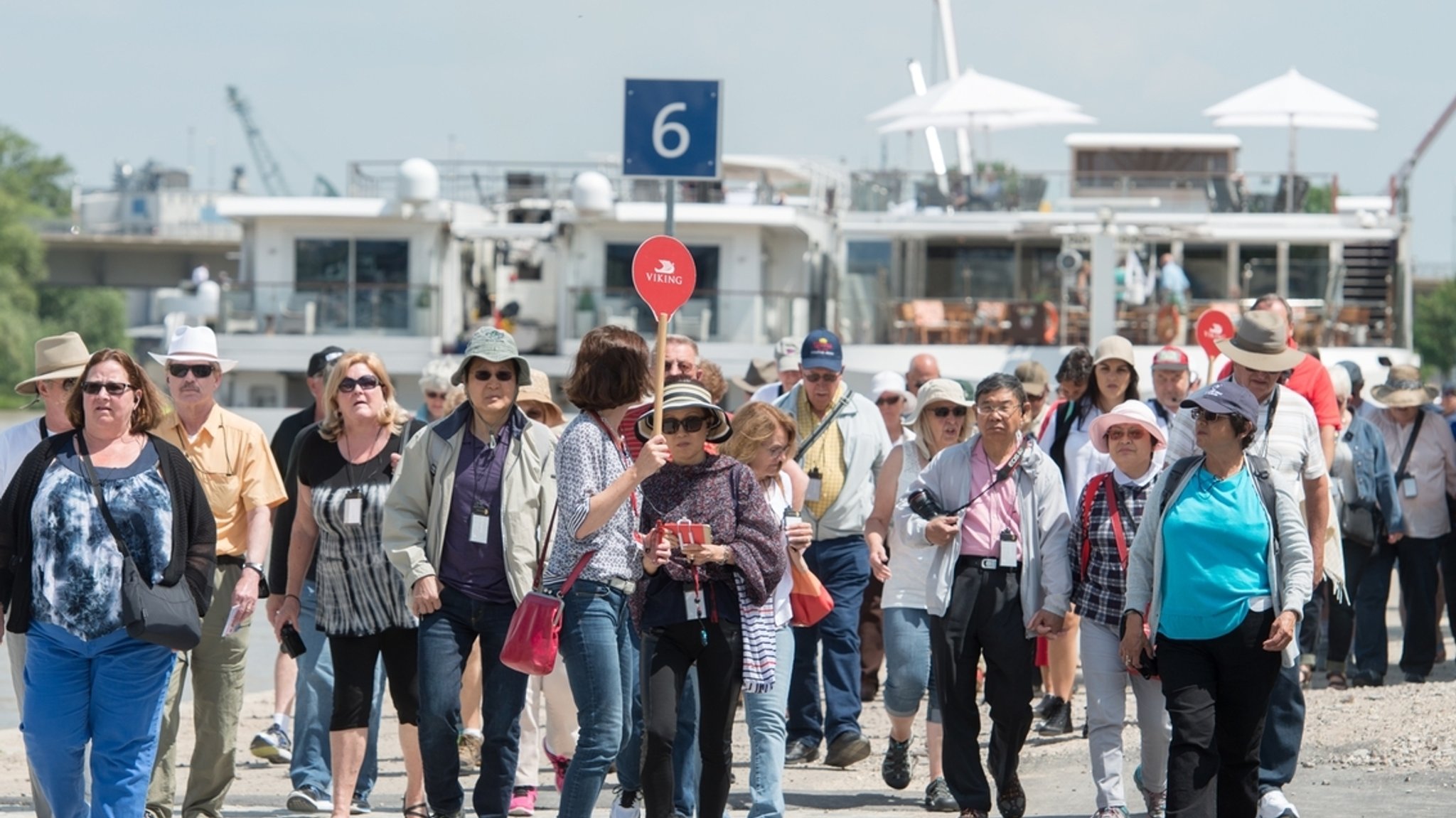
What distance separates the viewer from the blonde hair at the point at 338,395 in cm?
830

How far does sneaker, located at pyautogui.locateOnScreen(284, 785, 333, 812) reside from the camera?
29.6 ft

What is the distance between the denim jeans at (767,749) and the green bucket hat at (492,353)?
1.51 meters

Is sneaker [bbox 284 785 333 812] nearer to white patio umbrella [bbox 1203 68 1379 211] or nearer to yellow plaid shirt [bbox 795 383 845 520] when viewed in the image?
yellow plaid shirt [bbox 795 383 845 520]

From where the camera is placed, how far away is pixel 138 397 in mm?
7184

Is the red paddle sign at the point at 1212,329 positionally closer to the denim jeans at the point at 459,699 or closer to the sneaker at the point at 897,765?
the sneaker at the point at 897,765

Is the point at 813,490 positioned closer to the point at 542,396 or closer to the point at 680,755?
the point at 542,396

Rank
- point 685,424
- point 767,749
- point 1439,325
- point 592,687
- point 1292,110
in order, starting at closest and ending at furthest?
point 592,687
point 685,424
point 767,749
point 1292,110
point 1439,325

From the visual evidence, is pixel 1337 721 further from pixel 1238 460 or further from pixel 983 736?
pixel 1238 460

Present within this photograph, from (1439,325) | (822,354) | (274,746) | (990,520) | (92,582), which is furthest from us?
(1439,325)

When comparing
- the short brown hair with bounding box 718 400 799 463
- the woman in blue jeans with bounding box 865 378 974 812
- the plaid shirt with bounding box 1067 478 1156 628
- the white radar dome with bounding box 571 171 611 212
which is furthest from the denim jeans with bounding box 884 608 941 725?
the white radar dome with bounding box 571 171 611 212

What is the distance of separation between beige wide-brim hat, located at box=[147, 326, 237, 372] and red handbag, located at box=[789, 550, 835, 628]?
2.40 metres

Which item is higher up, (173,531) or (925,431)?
(925,431)

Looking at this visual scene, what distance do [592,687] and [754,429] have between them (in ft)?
5.13

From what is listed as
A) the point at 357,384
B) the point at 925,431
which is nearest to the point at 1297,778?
the point at 925,431
